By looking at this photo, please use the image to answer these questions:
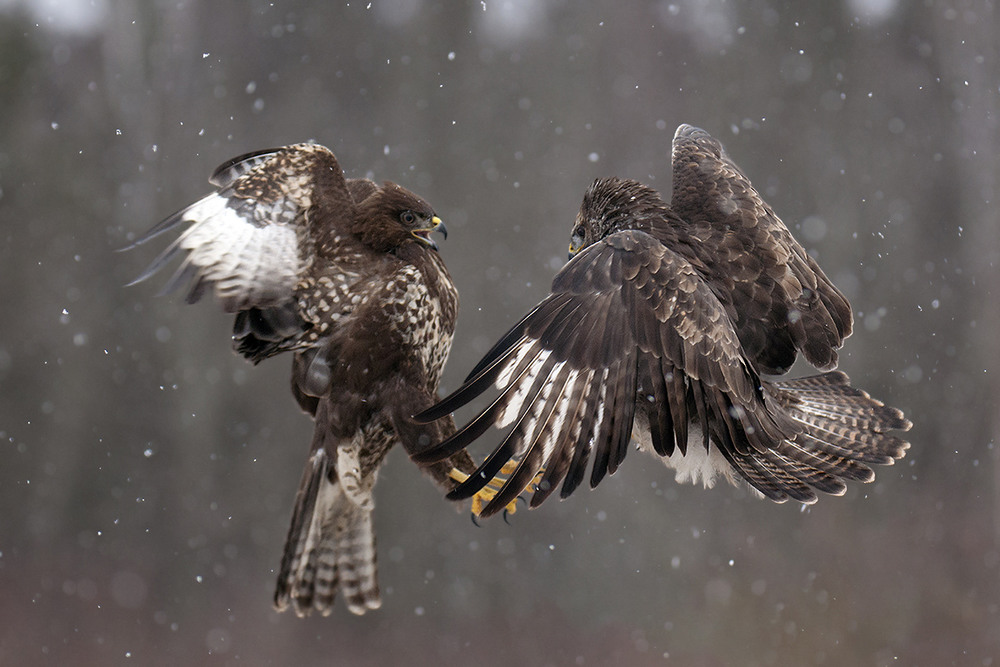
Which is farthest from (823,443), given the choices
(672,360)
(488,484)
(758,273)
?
(488,484)

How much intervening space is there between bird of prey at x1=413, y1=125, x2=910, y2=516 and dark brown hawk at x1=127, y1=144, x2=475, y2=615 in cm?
33

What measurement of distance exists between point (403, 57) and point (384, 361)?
527 centimetres

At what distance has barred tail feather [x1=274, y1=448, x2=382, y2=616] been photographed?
256 cm

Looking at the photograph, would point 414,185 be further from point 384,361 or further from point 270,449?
point 384,361

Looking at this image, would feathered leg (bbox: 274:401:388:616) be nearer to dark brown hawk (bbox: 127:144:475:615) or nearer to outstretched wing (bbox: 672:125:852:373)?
dark brown hawk (bbox: 127:144:475:615)

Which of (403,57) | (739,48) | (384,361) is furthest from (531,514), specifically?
(384,361)

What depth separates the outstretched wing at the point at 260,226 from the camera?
2186mm

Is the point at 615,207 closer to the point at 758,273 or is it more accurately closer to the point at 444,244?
the point at 758,273

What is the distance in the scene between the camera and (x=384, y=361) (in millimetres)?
2396

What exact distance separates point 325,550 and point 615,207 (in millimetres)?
1392

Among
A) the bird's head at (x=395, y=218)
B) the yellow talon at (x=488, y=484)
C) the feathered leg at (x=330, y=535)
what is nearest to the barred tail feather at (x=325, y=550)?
the feathered leg at (x=330, y=535)

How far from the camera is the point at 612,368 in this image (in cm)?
222

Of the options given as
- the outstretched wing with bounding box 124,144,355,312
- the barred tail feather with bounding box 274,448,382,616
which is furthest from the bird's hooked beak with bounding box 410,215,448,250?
the barred tail feather with bounding box 274,448,382,616

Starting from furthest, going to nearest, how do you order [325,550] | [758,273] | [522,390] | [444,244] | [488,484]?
[444,244] → [758,273] → [325,550] → [488,484] → [522,390]
